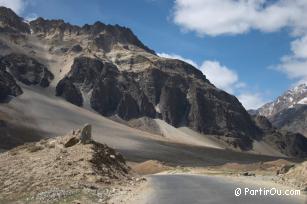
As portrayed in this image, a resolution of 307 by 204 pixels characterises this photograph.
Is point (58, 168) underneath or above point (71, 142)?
underneath

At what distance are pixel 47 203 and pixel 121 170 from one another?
1947 centimetres

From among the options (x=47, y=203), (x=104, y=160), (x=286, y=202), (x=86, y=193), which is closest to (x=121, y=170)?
(x=104, y=160)

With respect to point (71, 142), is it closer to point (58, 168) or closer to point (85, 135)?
point (85, 135)

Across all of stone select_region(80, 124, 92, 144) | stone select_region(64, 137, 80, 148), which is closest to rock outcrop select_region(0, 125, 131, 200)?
stone select_region(80, 124, 92, 144)

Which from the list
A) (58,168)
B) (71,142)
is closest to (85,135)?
(71,142)

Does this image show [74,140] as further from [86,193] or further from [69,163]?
[86,193]

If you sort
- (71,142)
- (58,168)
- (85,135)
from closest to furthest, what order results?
(58,168) → (71,142) → (85,135)

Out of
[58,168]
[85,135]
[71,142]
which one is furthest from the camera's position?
[85,135]

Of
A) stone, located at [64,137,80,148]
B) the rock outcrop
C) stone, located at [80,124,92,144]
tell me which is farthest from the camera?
stone, located at [80,124,92,144]

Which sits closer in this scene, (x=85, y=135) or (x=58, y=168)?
(x=58, y=168)

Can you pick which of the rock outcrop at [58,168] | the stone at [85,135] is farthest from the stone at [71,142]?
the stone at [85,135]

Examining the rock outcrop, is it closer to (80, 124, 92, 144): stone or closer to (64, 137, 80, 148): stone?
(80, 124, 92, 144): stone

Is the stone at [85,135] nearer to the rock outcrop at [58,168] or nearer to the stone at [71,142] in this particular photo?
the rock outcrop at [58,168]

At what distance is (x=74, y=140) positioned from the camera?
47469mm
